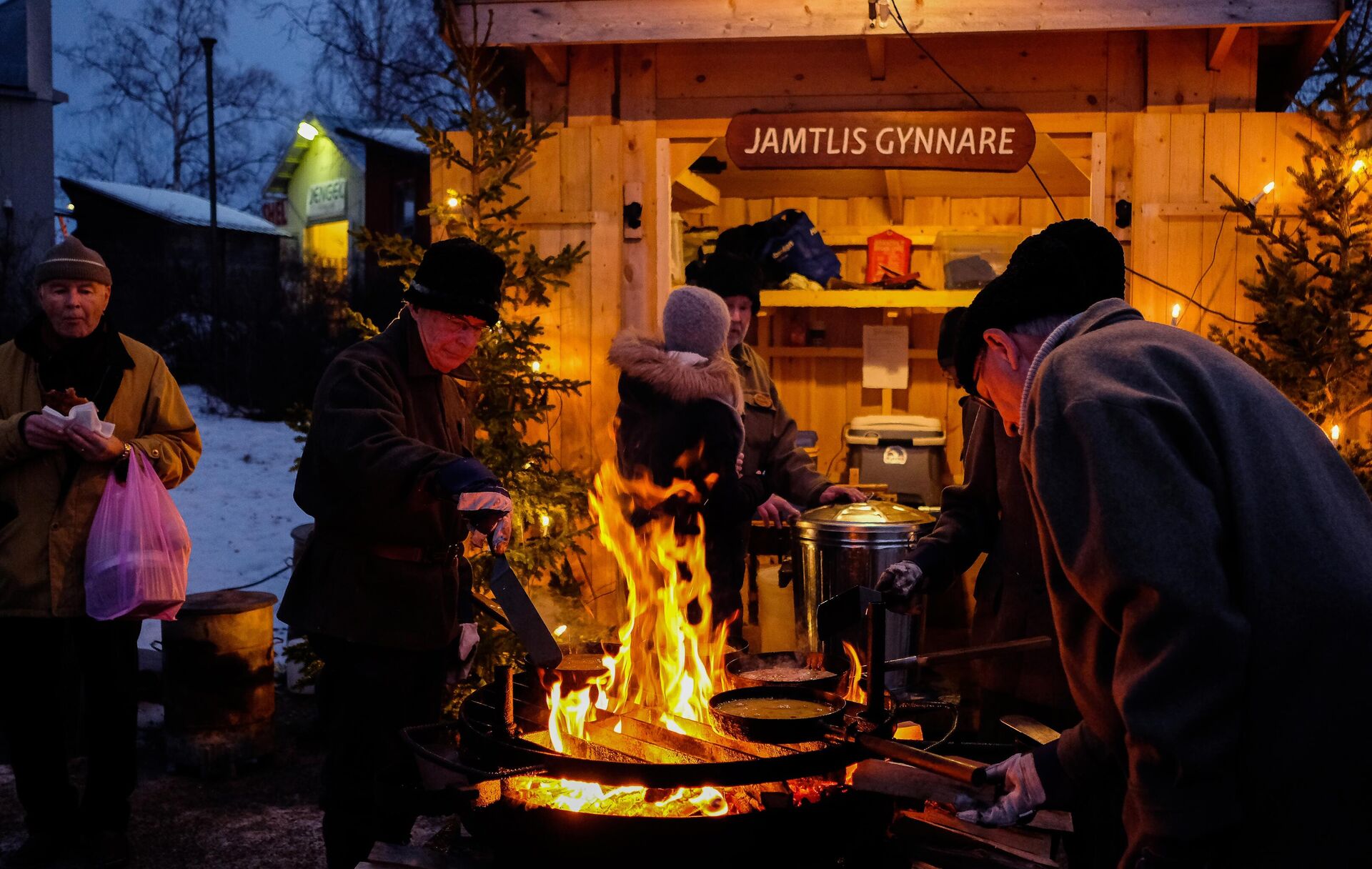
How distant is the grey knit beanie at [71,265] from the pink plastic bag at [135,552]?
0.72m

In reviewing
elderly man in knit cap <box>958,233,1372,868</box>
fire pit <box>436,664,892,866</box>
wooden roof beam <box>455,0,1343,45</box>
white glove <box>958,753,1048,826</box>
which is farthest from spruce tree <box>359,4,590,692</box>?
elderly man in knit cap <box>958,233,1372,868</box>

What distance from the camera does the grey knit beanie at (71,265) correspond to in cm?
447

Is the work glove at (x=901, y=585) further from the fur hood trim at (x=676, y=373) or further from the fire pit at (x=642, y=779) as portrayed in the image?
the fur hood trim at (x=676, y=373)

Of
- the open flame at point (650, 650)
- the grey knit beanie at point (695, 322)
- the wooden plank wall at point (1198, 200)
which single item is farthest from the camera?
the wooden plank wall at point (1198, 200)

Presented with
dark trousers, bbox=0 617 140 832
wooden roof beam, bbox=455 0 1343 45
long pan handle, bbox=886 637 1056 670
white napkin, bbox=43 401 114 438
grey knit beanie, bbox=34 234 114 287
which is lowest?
dark trousers, bbox=0 617 140 832

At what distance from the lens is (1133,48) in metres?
6.44

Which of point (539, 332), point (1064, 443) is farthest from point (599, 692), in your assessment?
point (539, 332)

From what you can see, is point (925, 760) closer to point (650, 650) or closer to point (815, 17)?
point (650, 650)

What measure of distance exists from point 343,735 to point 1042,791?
216cm

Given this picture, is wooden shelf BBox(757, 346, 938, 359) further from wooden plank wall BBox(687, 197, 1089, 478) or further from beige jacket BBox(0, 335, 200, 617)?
beige jacket BBox(0, 335, 200, 617)

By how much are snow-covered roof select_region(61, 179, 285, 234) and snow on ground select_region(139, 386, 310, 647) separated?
10668 millimetres

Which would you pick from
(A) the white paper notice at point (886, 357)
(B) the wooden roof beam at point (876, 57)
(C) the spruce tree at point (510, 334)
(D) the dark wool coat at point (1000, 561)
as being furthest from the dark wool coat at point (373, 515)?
(A) the white paper notice at point (886, 357)

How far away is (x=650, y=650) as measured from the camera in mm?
3770

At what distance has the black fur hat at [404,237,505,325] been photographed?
3631 millimetres
